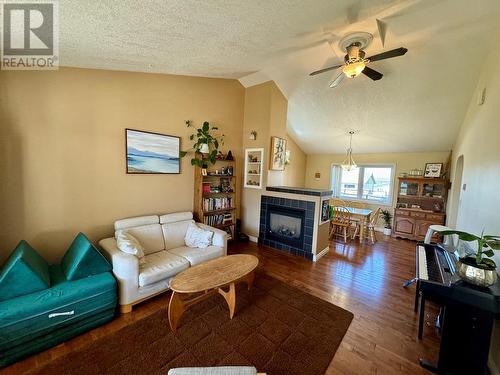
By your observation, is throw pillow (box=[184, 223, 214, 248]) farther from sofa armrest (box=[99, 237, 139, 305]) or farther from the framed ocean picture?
the framed ocean picture

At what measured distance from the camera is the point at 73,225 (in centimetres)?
250

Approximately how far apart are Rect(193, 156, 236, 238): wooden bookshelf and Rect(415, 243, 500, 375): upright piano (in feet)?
9.99

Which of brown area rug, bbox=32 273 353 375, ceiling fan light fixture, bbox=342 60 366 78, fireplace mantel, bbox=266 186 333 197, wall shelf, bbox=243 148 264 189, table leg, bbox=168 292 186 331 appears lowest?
brown area rug, bbox=32 273 353 375

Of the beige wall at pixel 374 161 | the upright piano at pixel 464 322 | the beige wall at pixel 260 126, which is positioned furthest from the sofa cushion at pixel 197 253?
the beige wall at pixel 374 161

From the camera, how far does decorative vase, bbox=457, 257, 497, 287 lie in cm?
146

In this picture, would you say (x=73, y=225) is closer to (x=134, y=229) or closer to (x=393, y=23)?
(x=134, y=229)

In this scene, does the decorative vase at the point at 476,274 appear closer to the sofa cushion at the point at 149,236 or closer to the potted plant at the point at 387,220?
the sofa cushion at the point at 149,236

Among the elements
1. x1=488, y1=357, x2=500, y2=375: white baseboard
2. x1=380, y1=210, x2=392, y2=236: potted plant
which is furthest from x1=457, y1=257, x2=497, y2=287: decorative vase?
x1=380, y1=210, x2=392, y2=236: potted plant

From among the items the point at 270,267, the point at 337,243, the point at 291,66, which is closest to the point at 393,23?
the point at 291,66

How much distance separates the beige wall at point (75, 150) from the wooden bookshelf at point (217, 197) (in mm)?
443

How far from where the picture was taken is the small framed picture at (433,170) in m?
4.97

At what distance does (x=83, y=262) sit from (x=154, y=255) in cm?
79

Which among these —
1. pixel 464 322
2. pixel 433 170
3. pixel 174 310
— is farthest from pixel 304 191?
pixel 433 170

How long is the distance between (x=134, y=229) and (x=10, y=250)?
113 centimetres
